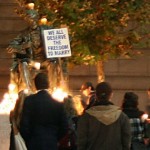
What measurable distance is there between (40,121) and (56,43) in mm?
3831

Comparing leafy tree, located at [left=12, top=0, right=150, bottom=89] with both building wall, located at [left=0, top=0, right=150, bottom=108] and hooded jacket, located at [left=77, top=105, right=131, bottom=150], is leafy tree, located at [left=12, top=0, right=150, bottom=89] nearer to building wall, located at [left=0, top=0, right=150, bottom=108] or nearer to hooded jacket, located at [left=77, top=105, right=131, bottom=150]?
building wall, located at [left=0, top=0, right=150, bottom=108]

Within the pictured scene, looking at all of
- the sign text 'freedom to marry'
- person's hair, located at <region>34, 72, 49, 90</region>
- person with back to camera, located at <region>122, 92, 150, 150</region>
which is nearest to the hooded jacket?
person's hair, located at <region>34, 72, 49, 90</region>

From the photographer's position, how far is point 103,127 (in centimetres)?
704

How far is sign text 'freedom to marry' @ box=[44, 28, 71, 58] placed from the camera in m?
10.9

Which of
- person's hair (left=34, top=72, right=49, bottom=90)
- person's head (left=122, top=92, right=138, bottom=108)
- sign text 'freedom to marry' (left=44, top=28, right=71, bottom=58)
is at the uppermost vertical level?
sign text 'freedom to marry' (left=44, top=28, right=71, bottom=58)

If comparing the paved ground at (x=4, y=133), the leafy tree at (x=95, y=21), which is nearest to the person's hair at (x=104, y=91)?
the paved ground at (x=4, y=133)

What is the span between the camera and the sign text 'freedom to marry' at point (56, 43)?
10875 mm

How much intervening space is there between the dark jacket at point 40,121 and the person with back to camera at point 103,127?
1.29 feet

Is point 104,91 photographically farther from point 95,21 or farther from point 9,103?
point 95,21

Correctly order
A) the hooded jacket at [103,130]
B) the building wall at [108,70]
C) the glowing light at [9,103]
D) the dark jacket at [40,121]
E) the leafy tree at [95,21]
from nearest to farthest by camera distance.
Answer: the hooded jacket at [103,130] < the dark jacket at [40,121] < the glowing light at [9,103] < the leafy tree at [95,21] < the building wall at [108,70]

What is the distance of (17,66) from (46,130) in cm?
375

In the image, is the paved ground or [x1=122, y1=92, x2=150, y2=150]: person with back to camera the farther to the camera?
the paved ground

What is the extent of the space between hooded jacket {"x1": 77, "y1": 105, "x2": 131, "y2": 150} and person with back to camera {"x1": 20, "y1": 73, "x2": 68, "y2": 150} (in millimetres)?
394

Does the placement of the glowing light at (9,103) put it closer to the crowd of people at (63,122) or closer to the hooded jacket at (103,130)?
the crowd of people at (63,122)
